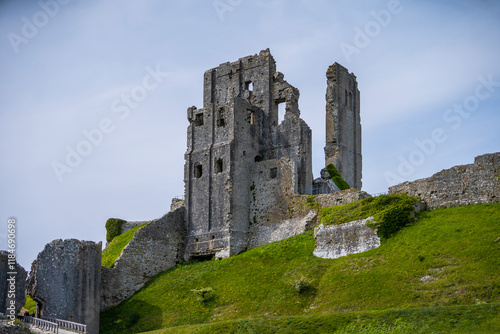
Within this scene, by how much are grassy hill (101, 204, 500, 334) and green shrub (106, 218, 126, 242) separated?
13.4 m

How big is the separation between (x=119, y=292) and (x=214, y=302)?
8258mm

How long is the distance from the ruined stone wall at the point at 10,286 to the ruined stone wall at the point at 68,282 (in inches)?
34.6

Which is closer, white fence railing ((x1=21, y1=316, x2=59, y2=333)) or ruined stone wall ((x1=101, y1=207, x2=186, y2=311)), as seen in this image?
white fence railing ((x1=21, y1=316, x2=59, y2=333))

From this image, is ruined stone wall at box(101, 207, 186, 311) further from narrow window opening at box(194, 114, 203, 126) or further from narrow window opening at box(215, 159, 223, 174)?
narrow window opening at box(194, 114, 203, 126)

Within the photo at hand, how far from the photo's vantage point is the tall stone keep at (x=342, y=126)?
201 feet

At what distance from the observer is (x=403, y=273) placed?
3644 centimetres

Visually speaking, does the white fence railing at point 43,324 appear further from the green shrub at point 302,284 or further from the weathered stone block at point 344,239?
the weathered stone block at point 344,239

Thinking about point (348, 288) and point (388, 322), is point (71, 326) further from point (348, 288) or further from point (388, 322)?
point (388, 322)

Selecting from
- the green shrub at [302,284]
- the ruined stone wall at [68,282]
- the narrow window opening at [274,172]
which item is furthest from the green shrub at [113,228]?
the green shrub at [302,284]

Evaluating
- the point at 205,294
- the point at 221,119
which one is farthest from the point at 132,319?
the point at 221,119

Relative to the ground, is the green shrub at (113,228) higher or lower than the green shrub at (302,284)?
higher

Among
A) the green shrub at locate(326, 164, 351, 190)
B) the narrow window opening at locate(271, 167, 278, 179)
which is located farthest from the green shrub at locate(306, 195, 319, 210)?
the green shrub at locate(326, 164, 351, 190)

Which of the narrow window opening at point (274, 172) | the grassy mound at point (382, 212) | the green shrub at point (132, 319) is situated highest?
the narrow window opening at point (274, 172)

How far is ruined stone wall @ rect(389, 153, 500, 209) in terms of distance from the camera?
3997 cm
